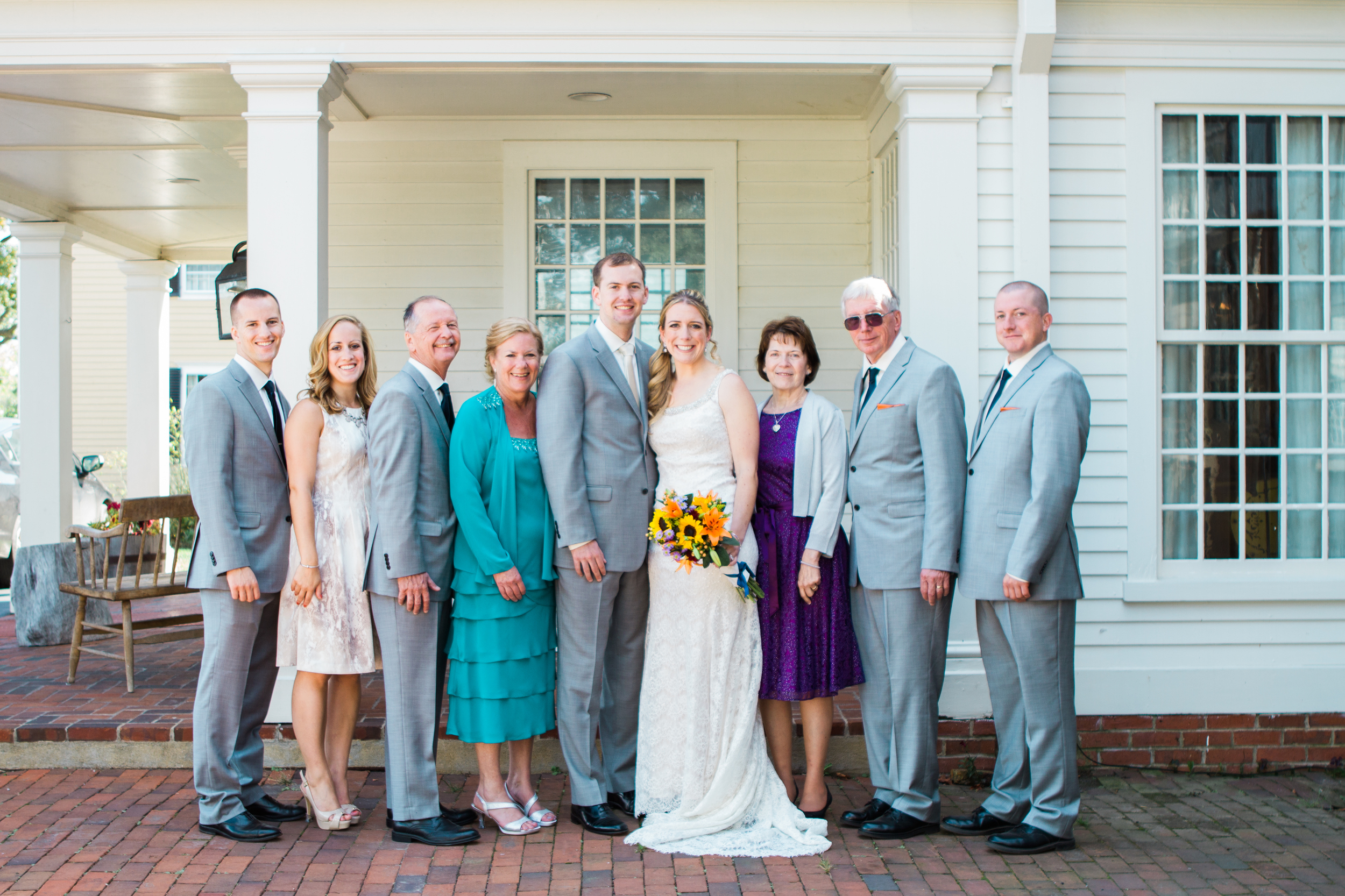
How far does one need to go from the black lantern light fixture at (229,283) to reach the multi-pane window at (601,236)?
2.05 m

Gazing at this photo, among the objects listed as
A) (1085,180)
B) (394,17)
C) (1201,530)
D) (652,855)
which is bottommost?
(652,855)

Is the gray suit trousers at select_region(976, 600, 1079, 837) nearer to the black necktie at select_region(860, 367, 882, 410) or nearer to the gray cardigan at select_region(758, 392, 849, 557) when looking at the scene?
the gray cardigan at select_region(758, 392, 849, 557)

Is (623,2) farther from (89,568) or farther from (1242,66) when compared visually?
(89,568)

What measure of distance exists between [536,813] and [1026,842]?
1.78 metres

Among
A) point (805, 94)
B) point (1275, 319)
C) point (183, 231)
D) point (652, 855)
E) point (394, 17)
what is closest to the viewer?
point (652, 855)

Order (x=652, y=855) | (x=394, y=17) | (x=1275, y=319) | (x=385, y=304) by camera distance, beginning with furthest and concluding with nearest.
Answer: (x=385, y=304), (x=1275, y=319), (x=394, y=17), (x=652, y=855)

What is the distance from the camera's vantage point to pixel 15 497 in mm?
10141

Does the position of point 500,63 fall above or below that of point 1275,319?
above

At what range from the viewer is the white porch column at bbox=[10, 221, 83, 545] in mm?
8203

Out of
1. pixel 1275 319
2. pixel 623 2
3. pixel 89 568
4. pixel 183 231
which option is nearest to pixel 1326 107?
pixel 1275 319

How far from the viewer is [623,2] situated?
15.5ft

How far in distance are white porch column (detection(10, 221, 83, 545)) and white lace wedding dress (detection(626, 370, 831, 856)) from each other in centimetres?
637

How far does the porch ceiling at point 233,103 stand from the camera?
512cm

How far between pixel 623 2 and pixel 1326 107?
3338 millimetres
